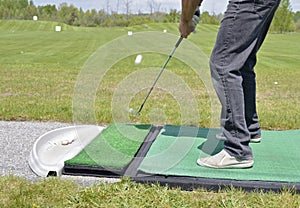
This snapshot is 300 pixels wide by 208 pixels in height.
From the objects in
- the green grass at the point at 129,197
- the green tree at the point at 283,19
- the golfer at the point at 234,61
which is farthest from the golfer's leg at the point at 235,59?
the green tree at the point at 283,19

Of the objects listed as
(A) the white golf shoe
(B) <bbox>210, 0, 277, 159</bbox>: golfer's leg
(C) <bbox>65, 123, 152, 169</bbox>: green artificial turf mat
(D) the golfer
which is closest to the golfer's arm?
(D) the golfer

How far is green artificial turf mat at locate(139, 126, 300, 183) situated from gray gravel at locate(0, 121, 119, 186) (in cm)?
40

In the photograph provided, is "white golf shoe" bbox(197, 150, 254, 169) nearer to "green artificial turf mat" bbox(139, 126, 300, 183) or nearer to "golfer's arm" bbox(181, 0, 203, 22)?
"green artificial turf mat" bbox(139, 126, 300, 183)

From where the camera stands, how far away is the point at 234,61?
2.84 meters

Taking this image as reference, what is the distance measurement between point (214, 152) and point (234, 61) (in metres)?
0.75

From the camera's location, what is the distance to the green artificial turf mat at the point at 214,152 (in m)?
2.81

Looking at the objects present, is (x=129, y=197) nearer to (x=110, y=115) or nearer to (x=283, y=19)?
(x=110, y=115)

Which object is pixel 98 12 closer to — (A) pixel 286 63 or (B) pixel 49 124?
(A) pixel 286 63

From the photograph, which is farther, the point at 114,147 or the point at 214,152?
the point at 114,147

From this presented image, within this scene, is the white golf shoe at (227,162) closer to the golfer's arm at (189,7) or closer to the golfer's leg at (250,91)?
the golfer's leg at (250,91)

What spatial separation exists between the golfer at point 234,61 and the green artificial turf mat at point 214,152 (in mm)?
103

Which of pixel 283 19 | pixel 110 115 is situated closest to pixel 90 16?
pixel 283 19

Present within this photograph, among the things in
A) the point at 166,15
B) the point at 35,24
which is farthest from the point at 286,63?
the point at 166,15

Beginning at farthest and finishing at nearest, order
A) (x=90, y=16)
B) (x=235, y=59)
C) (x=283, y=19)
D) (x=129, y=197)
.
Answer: (x=90, y=16)
(x=283, y=19)
(x=235, y=59)
(x=129, y=197)
